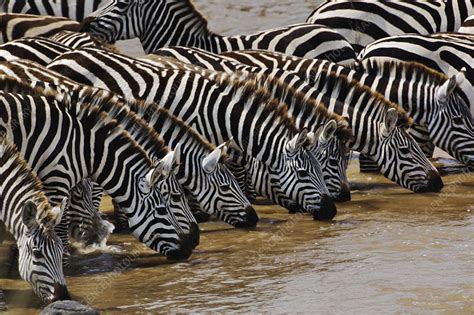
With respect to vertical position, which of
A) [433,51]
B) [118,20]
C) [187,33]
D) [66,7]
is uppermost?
[66,7]

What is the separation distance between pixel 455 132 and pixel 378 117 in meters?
1.16

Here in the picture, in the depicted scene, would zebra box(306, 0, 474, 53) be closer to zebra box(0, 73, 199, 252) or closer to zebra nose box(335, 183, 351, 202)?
zebra nose box(335, 183, 351, 202)

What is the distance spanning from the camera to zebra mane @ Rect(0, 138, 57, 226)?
8.71 metres

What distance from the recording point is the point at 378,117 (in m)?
13.2

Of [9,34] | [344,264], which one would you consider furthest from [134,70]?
[9,34]

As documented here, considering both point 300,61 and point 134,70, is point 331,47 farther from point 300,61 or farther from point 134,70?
point 134,70

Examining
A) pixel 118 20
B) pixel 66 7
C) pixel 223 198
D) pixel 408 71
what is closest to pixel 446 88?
pixel 408 71

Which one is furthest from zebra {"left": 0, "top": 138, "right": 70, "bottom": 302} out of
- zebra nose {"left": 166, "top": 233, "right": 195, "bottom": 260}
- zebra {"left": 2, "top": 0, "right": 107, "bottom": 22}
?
zebra {"left": 2, "top": 0, "right": 107, "bottom": 22}

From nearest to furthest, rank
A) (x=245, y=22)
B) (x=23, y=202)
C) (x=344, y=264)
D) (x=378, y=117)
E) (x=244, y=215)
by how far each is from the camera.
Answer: (x=23, y=202) < (x=344, y=264) < (x=244, y=215) < (x=378, y=117) < (x=245, y=22)

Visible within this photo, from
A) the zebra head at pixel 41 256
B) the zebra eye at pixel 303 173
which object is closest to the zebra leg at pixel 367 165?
the zebra eye at pixel 303 173

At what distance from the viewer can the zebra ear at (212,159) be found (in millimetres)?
11156

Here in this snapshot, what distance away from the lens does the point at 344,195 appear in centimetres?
1264

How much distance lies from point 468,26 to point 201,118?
19.0 feet

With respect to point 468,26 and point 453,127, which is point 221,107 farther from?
point 468,26
